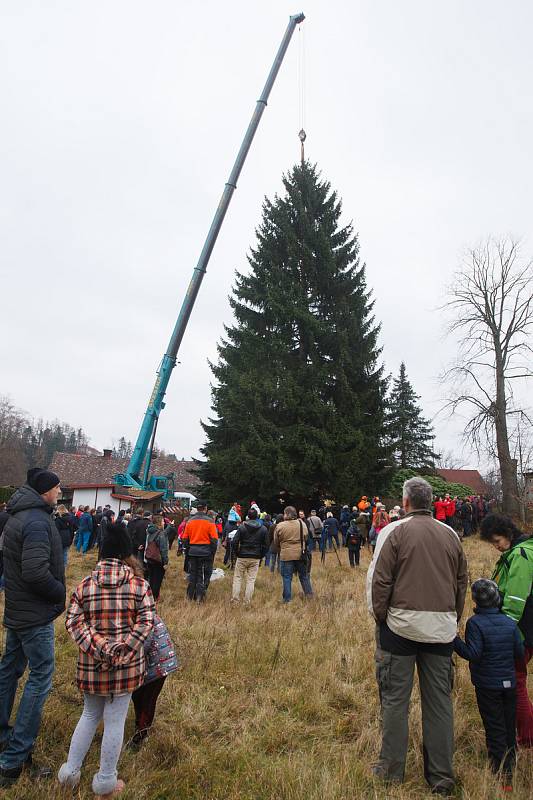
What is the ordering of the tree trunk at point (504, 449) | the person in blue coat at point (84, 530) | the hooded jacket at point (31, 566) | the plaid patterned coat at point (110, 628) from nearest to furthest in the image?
1. the plaid patterned coat at point (110, 628)
2. the hooded jacket at point (31, 566)
3. the person in blue coat at point (84, 530)
4. the tree trunk at point (504, 449)

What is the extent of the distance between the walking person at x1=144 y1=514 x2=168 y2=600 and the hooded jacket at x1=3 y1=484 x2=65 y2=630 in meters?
5.50

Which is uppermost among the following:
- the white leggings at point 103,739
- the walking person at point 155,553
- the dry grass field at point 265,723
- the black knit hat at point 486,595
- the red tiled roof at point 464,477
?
the red tiled roof at point 464,477

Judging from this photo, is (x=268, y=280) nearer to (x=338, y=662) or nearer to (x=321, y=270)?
(x=321, y=270)

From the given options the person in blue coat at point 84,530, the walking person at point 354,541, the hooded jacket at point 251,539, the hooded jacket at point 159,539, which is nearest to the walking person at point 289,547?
the hooded jacket at point 251,539

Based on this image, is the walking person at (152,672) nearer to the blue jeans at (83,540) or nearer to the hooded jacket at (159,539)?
the hooded jacket at (159,539)

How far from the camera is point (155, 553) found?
29.2 ft

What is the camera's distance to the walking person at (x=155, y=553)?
29.2 ft

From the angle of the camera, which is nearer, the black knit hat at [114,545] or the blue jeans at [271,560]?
the black knit hat at [114,545]

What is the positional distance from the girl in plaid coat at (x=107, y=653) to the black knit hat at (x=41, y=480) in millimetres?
783

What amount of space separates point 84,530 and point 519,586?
15.9m

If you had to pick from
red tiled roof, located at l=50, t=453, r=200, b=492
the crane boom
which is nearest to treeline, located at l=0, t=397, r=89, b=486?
red tiled roof, located at l=50, t=453, r=200, b=492

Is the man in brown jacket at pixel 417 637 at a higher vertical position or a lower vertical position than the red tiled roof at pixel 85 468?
lower

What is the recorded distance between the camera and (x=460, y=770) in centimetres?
358

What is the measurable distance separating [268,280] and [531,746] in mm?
24021
